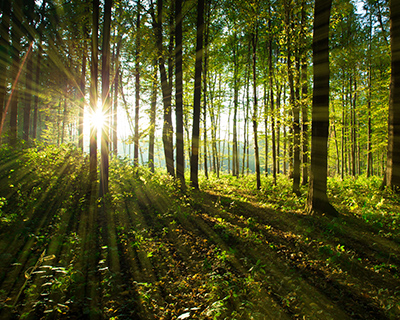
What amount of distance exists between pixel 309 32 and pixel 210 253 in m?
10.4

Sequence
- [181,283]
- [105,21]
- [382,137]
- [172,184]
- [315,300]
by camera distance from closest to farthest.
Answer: [315,300] < [181,283] < [105,21] < [172,184] < [382,137]

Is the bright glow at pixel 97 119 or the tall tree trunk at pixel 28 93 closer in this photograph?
the bright glow at pixel 97 119

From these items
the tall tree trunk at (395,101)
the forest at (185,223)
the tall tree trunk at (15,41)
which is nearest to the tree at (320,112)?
the forest at (185,223)

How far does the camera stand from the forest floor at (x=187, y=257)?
309cm

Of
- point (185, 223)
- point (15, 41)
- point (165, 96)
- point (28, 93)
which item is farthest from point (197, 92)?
point (28, 93)

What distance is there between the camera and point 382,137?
1543 cm

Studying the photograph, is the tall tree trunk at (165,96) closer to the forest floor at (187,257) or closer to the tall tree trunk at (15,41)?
the forest floor at (187,257)

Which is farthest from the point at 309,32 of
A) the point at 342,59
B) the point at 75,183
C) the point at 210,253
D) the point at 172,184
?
the point at 75,183

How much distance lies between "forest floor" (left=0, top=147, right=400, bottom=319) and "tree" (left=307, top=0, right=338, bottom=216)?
0.71 meters

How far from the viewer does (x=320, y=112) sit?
6.44 metres

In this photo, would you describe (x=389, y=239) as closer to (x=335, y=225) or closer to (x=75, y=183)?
(x=335, y=225)

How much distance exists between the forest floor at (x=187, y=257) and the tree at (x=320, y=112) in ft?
2.34

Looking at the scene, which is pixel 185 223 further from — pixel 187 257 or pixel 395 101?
pixel 395 101

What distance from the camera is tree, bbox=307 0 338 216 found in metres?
6.32
